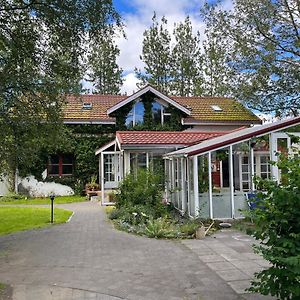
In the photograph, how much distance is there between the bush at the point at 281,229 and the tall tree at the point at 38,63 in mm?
6577

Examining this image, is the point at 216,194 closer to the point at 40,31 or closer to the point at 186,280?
the point at 186,280

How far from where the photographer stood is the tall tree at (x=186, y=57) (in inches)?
1453

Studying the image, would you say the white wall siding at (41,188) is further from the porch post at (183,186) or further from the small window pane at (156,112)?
the porch post at (183,186)

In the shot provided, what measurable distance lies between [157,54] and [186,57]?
9.63 feet

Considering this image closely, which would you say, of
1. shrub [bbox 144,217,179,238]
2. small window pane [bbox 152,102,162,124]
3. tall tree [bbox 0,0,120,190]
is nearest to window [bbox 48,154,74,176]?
small window pane [bbox 152,102,162,124]

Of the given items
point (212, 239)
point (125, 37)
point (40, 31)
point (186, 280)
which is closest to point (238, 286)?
point (186, 280)

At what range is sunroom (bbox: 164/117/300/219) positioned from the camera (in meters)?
12.4

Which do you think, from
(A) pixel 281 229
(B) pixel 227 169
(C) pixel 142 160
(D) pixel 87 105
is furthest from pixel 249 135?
(D) pixel 87 105

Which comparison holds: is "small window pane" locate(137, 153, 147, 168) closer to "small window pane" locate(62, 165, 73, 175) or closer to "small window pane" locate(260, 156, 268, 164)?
"small window pane" locate(260, 156, 268, 164)

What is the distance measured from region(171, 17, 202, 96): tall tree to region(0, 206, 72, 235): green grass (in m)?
24.3

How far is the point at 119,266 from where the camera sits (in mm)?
7293

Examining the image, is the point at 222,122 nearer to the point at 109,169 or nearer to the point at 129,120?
the point at 129,120

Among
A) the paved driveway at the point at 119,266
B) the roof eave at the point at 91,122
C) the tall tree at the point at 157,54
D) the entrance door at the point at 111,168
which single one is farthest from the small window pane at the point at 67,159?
the tall tree at the point at 157,54

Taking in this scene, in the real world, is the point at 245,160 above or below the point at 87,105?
below
